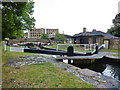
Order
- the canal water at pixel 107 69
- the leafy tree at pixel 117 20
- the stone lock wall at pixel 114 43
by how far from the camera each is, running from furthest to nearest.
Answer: the leafy tree at pixel 117 20 < the stone lock wall at pixel 114 43 < the canal water at pixel 107 69

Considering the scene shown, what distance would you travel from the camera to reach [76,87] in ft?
9.20

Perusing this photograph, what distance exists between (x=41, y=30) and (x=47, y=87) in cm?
6683

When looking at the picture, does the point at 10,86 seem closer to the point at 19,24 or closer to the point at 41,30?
the point at 19,24

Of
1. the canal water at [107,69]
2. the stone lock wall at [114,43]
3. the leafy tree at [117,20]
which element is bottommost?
the canal water at [107,69]

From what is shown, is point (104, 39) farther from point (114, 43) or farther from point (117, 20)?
point (117, 20)

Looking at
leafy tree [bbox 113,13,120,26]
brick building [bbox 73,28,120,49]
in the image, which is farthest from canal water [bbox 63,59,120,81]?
leafy tree [bbox 113,13,120,26]

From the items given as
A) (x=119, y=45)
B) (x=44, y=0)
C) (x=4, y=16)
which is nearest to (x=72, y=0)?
(x=44, y=0)

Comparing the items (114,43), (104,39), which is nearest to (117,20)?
Answer: (114,43)

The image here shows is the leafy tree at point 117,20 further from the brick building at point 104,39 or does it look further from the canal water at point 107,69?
the canal water at point 107,69

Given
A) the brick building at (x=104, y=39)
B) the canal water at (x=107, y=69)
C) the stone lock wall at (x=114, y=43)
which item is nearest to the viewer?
the canal water at (x=107, y=69)

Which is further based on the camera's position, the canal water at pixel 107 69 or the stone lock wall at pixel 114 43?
the stone lock wall at pixel 114 43

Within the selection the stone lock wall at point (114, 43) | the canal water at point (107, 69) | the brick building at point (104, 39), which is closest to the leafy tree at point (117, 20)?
the brick building at point (104, 39)

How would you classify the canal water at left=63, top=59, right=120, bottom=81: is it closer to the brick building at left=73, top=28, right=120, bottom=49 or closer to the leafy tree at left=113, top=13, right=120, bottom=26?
the brick building at left=73, top=28, right=120, bottom=49

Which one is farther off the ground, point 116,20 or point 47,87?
point 116,20
